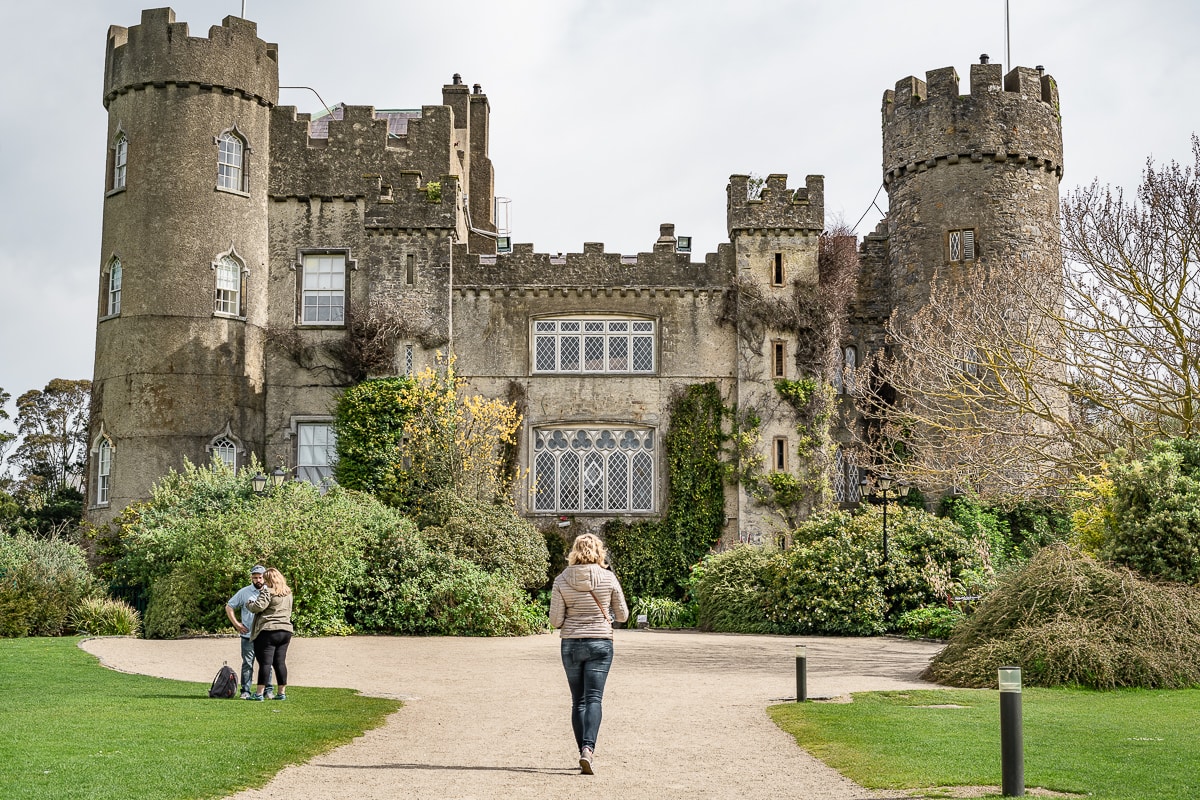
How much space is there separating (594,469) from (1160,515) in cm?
1586

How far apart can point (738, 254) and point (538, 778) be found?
23.0 m

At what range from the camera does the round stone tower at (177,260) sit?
29109 mm

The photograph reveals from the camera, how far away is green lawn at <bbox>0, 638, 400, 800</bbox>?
8477 mm

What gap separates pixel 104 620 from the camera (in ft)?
75.1

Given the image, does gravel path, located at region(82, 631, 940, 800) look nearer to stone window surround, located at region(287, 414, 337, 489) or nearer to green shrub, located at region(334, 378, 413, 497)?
green shrub, located at region(334, 378, 413, 497)

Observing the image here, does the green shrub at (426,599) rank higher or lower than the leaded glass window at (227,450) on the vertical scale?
lower

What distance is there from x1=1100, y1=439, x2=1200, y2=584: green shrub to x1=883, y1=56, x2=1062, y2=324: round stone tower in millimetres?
13253

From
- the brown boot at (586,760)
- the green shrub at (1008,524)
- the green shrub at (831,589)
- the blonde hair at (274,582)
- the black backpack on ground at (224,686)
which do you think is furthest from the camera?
the green shrub at (1008,524)

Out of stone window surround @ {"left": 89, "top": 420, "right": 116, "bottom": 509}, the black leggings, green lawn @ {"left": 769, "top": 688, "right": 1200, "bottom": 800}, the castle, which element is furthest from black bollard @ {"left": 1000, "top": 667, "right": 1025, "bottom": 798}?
stone window surround @ {"left": 89, "top": 420, "right": 116, "bottom": 509}

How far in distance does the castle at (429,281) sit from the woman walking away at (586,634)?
66.0ft

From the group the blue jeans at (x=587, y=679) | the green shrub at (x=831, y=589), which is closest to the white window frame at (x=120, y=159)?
the green shrub at (x=831, y=589)

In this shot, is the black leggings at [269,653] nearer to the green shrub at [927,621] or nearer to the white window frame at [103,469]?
the green shrub at [927,621]

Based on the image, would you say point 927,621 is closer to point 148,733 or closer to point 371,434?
point 371,434

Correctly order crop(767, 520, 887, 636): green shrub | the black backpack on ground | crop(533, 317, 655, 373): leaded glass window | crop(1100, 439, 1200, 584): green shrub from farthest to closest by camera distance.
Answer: crop(533, 317, 655, 373): leaded glass window, crop(767, 520, 887, 636): green shrub, crop(1100, 439, 1200, 584): green shrub, the black backpack on ground
